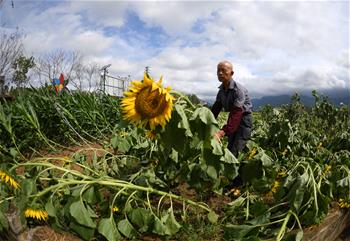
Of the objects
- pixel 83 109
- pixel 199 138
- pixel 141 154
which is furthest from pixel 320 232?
pixel 83 109

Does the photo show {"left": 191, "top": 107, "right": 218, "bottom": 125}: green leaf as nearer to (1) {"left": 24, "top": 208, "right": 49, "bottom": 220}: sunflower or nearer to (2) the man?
(2) the man

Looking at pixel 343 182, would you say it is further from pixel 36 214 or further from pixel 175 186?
pixel 36 214

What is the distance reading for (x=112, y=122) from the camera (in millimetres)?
8664

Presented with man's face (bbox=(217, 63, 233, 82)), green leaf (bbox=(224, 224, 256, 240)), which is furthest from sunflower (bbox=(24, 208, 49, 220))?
man's face (bbox=(217, 63, 233, 82))

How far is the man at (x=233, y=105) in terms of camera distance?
4.09m

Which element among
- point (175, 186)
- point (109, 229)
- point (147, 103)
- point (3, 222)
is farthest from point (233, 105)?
point (3, 222)

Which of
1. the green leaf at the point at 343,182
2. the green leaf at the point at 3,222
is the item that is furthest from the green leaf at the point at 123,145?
the green leaf at the point at 343,182

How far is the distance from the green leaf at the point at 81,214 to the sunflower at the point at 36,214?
0.18 metres

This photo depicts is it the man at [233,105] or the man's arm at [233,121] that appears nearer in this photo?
the man's arm at [233,121]

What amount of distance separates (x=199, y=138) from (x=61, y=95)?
5.90 metres

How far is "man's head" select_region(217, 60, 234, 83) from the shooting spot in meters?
4.24

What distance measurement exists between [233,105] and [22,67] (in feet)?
74.8

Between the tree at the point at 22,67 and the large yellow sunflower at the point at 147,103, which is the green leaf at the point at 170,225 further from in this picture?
the tree at the point at 22,67

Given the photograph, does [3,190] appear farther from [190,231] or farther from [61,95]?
[61,95]
